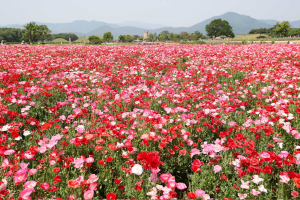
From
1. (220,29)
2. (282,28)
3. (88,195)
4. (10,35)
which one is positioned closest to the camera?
(88,195)

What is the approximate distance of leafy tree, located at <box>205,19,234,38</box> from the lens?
305ft

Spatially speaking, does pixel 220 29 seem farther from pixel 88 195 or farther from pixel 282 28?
pixel 88 195

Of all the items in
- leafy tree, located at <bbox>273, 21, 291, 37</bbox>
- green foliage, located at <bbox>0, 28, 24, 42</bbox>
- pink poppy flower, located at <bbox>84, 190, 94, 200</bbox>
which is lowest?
pink poppy flower, located at <bbox>84, 190, 94, 200</bbox>

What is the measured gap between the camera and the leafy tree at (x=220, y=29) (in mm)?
92875

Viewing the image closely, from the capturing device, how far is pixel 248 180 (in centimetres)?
220

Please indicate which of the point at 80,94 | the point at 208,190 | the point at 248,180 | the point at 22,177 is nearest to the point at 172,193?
the point at 208,190

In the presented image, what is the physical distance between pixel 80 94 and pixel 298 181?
5.00 m

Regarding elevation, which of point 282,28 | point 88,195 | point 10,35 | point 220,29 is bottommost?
point 88,195

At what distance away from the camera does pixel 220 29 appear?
96.2 meters

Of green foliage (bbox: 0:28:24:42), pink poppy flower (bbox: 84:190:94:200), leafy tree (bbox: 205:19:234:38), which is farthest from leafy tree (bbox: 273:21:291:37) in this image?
green foliage (bbox: 0:28:24:42)

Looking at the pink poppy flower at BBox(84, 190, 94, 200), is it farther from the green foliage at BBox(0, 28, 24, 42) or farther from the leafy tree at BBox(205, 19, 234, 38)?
the green foliage at BBox(0, 28, 24, 42)

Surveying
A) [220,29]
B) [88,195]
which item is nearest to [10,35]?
[220,29]

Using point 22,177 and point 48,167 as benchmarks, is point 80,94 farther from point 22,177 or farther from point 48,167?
point 22,177

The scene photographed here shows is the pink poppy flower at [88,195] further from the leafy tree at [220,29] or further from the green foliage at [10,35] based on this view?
the green foliage at [10,35]
